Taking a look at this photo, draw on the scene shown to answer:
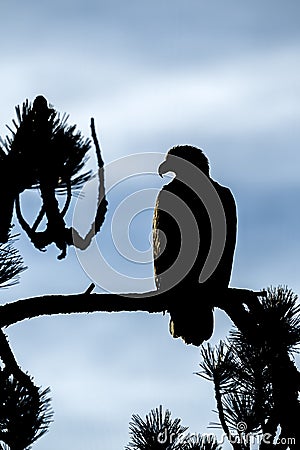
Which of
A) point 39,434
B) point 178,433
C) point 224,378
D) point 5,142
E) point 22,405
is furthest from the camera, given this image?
point 224,378

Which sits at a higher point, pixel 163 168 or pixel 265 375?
pixel 163 168

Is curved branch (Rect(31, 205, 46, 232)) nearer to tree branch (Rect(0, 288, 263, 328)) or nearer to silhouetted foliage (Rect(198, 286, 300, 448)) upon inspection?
tree branch (Rect(0, 288, 263, 328))

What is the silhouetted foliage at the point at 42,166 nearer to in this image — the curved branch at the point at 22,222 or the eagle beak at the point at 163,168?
the curved branch at the point at 22,222

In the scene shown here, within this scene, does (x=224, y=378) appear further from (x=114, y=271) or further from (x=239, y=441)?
(x=114, y=271)

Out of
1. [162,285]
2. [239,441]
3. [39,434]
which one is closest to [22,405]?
[39,434]

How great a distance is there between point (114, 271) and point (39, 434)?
63cm

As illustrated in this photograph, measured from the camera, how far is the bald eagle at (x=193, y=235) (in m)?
3.95

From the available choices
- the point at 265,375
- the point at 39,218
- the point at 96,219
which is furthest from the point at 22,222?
the point at 265,375

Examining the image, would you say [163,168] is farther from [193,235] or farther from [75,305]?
[75,305]

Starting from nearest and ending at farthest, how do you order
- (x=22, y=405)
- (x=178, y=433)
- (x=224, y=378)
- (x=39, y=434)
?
(x=22, y=405)
(x=39, y=434)
(x=178, y=433)
(x=224, y=378)

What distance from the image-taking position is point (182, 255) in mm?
4301

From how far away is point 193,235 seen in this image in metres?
4.25

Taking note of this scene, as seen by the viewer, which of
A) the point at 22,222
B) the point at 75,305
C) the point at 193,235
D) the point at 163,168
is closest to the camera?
the point at 22,222

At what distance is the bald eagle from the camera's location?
3.95 meters
